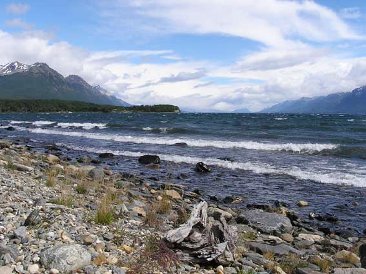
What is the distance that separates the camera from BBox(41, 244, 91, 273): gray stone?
6551 mm

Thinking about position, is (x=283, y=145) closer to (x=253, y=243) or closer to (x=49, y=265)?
(x=253, y=243)

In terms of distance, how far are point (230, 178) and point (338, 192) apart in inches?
208

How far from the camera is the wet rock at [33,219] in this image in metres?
8.09

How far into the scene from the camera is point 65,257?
6.68m

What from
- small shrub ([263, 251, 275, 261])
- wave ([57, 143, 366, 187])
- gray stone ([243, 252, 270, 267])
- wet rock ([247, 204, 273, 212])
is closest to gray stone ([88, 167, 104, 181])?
wet rock ([247, 204, 273, 212])

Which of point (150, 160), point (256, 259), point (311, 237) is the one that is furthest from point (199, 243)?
point (150, 160)

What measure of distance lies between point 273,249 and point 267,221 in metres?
3.27

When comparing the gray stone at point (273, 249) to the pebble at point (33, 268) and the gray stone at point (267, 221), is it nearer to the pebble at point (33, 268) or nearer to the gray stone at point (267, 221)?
the gray stone at point (267, 221)

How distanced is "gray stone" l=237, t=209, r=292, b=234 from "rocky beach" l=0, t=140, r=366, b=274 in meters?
0.03

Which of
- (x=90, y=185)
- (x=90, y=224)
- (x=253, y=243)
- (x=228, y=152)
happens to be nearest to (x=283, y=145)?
(x=228, y=152)

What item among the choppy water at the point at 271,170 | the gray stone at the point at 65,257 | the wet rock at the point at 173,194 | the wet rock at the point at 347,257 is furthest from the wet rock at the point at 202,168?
the gray stone at the point at 65,257

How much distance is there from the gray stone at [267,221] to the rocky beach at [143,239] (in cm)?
3

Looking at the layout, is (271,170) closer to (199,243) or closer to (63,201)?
(63,201)

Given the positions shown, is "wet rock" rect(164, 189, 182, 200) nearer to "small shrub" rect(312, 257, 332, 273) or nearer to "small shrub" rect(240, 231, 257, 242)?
"small shrub" rect(240, 231, 257, 242)
